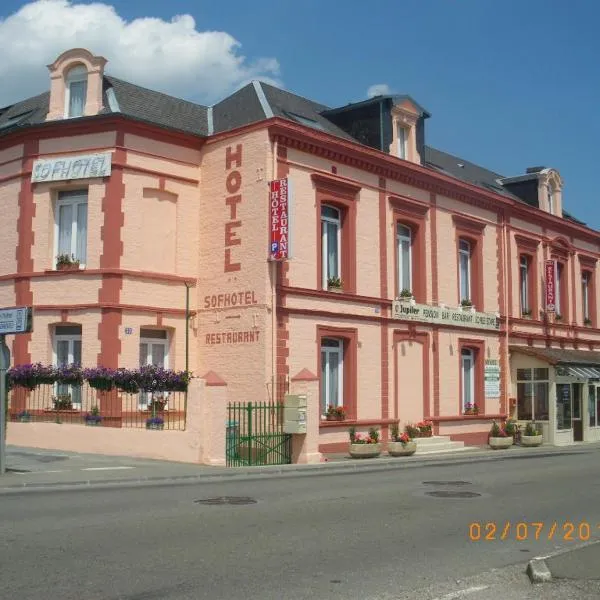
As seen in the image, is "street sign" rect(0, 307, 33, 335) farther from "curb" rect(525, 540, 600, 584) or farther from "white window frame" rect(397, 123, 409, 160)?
"white window frame" rect(397, 123, 409, 160)

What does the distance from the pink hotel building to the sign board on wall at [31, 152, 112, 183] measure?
5 cm

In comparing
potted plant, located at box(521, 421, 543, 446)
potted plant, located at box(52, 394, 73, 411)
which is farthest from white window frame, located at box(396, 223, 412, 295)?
potted plant, located at box(52, 394, 73, 411)

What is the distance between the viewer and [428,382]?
2706cm

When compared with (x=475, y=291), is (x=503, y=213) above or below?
above

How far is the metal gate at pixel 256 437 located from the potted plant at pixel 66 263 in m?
6.04

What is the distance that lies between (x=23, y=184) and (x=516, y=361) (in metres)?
18.5

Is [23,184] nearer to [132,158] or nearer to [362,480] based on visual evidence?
[132,158]

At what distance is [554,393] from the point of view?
30.4 metres

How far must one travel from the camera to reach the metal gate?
778 inches

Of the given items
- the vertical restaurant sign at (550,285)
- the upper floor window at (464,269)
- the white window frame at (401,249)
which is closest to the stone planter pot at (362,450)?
the white window frame at (401,249)

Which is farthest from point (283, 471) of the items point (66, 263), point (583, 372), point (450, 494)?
point (583, 372)

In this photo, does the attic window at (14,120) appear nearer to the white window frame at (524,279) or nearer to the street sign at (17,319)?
the street sign at (17,319)

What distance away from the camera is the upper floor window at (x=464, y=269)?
98.0ft

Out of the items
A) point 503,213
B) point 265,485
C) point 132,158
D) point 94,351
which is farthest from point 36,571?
point 503,213
